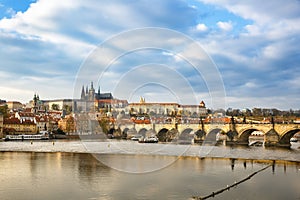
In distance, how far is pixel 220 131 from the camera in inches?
1873

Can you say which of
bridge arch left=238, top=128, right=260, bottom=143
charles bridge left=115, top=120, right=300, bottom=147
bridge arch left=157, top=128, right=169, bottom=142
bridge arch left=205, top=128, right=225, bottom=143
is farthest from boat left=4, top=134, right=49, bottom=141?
bridge arch left=238, top=128, right=260, bottom=143

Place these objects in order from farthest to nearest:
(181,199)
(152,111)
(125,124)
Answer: (125,124) → (152,111) → (181,199)

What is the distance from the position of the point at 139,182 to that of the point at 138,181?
200mm

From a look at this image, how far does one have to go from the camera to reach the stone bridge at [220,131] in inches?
1483

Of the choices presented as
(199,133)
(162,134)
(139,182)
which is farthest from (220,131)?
(139,182)

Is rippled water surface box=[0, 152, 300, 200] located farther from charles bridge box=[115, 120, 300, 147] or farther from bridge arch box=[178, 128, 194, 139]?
bridge arch box=[178, 128, 194, 139]

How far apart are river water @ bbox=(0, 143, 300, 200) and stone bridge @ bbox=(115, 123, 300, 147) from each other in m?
19.0

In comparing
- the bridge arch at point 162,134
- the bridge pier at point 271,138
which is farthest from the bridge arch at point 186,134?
the bridge pier at point 271,138

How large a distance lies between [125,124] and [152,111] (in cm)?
Result: 716

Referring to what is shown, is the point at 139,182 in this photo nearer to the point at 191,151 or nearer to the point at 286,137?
the point at 191,151

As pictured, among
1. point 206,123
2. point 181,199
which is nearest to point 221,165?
point 181,199

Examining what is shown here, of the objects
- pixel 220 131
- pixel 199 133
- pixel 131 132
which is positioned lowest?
pixel 131 132

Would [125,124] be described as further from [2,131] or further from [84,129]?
[2,131]

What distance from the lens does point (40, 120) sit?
61094 millimetres
